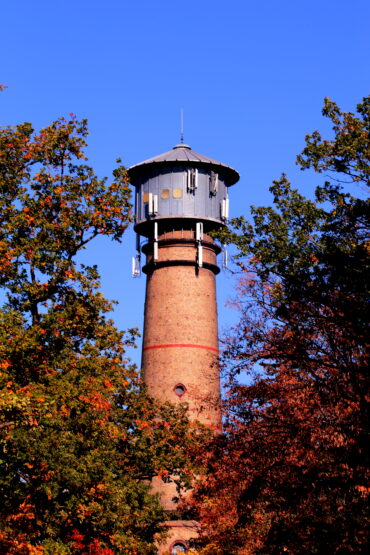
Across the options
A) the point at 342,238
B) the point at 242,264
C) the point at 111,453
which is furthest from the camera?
the point at 111,453

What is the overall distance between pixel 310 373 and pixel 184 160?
30.3 m

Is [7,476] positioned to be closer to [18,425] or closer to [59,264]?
[18,425]

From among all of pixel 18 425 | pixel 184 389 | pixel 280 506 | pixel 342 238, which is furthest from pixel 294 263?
pixel 184 389

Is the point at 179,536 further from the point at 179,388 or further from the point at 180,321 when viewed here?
the point at 180,321

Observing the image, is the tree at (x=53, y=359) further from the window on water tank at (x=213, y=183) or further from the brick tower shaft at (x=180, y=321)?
the window on water tank at (x=213, y=183)

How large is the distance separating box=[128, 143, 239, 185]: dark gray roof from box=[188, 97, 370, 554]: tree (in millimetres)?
28565

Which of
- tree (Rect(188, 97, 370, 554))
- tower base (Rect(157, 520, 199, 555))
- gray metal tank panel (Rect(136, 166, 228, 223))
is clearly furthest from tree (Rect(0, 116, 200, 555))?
gray metal tank panel (Rect(136, 166, 228, 223))

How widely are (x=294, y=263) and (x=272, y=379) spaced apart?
2991 mm

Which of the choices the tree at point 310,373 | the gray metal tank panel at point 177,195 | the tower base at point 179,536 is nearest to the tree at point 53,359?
the tree at point 310,373

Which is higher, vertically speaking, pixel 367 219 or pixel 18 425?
pixel 367 219

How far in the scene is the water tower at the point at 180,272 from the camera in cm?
4434

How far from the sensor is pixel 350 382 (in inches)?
705

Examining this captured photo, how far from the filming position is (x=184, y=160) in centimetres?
4859

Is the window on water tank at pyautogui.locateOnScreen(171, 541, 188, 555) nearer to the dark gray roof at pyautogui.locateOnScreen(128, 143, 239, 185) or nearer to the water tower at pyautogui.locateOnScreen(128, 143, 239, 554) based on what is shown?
the water tower at pyautogui.locateOnScreen(128, 143, 239, 554)
